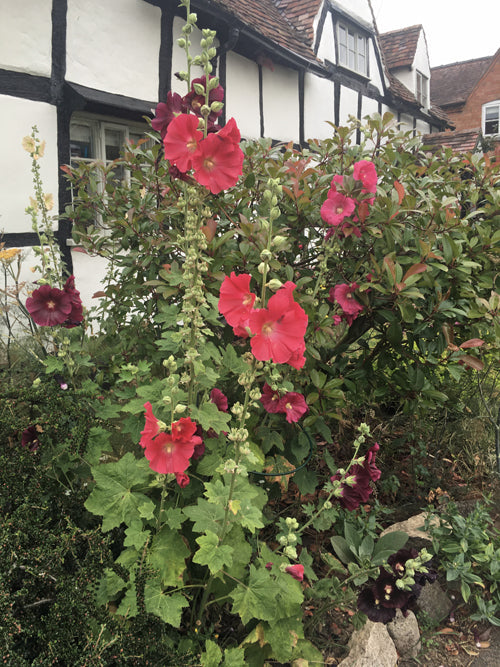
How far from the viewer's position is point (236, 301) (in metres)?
1.13

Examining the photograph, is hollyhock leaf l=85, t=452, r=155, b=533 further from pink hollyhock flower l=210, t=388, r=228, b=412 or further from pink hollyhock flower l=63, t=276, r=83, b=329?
pink hollyhock flower l=63, t=276, r=83, b=329

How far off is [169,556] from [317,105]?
805 centimetres

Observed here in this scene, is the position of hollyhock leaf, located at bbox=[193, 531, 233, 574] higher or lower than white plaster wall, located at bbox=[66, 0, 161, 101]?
lower

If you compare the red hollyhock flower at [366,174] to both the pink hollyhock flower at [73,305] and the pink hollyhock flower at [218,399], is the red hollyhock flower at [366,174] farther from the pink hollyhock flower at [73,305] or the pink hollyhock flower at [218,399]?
the pink hollyhock flower at [73,305]

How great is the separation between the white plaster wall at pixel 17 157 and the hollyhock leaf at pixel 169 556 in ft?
11.3

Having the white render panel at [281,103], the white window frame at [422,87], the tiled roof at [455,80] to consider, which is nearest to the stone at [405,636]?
the white render panel at [281,103]

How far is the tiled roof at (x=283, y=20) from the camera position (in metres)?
6.41

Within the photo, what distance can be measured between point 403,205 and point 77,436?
1512 millimetres

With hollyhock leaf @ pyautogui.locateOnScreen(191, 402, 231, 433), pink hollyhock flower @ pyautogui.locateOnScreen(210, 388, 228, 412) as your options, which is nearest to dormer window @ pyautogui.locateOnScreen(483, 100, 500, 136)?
pink hollyhock flower @ pyautogui.locateOnScreen(210, 388, 228, 412)

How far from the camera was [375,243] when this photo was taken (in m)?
1.99

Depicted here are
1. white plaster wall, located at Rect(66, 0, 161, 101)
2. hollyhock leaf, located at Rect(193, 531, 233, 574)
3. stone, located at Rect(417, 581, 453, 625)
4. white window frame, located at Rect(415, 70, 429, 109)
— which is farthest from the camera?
white window frame, located at Rect(415, 70, 429, 109)

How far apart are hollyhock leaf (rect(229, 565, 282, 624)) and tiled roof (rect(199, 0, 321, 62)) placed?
5.86 m

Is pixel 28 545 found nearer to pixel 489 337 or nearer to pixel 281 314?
pixel 281 314

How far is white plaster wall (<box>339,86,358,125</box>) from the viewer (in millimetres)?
8852
